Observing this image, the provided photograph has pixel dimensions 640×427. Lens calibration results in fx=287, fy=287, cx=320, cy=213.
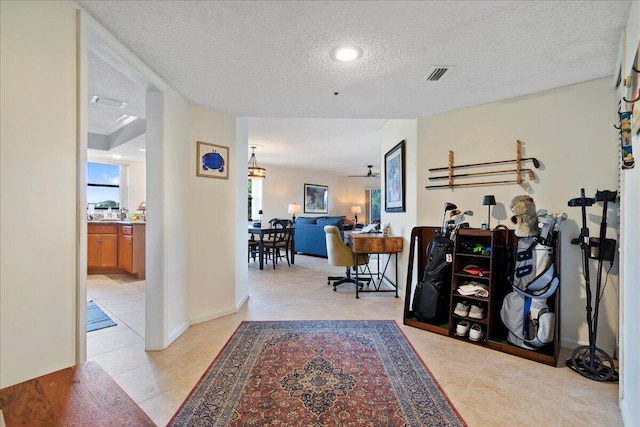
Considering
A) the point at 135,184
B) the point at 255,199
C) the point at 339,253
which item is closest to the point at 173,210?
the point at 339,253

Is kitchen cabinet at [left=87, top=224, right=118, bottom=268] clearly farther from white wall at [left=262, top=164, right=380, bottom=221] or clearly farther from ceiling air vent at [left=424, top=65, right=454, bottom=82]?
ceiling air vent at [left=424, top=65, right=454, bottom=82]

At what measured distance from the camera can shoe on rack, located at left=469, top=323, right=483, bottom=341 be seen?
2361 mm

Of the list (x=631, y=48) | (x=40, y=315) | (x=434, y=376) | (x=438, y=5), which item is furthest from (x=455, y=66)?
(x=40, y=315)

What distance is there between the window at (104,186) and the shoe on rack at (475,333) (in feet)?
22.0

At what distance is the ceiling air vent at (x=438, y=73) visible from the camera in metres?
2.03

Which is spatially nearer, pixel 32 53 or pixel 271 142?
pixel 32 53

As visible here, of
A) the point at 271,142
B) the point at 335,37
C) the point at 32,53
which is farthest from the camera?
the point at 271,142

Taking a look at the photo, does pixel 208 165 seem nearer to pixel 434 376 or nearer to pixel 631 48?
pixel 434 376

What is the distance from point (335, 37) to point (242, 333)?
2.41 meters

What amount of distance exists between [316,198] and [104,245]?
588 centimetres

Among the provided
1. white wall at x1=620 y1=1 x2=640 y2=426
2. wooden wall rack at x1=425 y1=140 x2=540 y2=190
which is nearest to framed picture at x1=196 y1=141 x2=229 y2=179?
wooden wall rack at x1=425 y1=140 x2=540 y2=190

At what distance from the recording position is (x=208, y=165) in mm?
2867

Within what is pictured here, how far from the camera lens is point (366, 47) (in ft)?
5.82

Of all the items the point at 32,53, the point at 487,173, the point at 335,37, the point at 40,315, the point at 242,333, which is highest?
the point at 335,37
